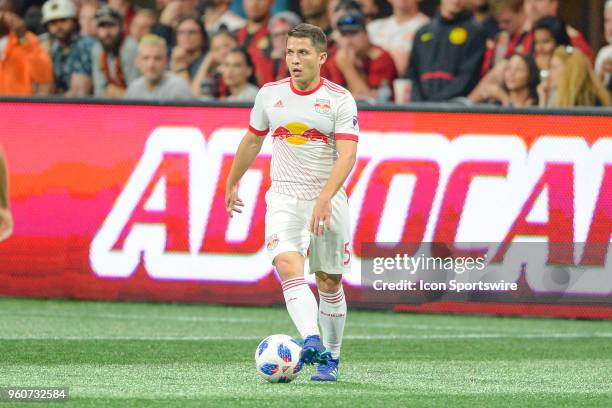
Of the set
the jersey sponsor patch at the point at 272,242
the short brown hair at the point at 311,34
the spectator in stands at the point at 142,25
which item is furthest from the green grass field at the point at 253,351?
the spectator in stands at the point at 142,25

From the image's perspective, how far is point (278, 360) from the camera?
821 cm

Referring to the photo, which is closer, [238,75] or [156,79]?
[238,75]

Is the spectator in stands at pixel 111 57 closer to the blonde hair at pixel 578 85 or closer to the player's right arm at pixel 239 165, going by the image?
the blonde hair at pixel 578 85

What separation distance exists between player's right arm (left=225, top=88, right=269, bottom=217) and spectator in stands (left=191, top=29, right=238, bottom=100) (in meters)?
6.34

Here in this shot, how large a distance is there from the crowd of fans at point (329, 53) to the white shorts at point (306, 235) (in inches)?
222

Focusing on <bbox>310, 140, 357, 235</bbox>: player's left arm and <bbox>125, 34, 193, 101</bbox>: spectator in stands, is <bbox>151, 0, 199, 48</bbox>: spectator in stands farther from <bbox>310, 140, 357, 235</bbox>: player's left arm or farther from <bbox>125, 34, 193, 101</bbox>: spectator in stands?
<bbox>310, 140, 357, 235</bbox>: player's left arm

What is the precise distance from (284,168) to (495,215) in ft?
15.5

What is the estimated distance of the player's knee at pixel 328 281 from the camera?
8.72 m

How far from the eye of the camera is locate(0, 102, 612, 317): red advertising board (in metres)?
12.9

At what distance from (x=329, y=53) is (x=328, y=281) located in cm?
674

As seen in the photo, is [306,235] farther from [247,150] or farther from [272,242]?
[247,150]

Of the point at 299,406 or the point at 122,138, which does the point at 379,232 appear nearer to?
the point at 122,138

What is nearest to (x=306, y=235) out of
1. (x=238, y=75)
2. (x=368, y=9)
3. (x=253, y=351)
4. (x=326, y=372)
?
(x=326, y=372)

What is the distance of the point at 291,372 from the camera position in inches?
325
